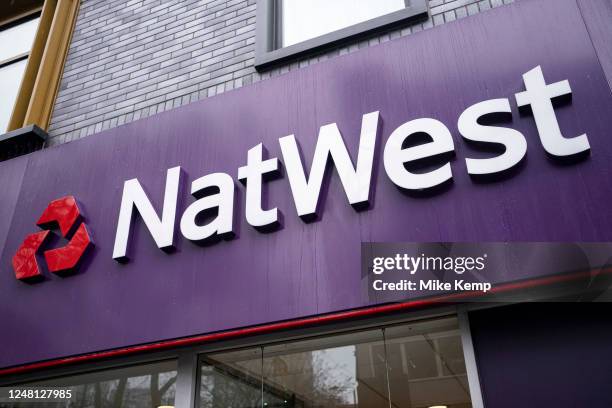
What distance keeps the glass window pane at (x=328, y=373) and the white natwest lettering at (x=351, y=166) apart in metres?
0.87

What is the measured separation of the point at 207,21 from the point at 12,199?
2455 mm

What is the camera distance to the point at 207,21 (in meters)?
5.33

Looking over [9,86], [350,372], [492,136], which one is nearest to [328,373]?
[350,372]

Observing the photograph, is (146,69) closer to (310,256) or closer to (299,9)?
(299,9)

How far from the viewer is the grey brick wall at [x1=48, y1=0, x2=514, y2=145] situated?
191 inches

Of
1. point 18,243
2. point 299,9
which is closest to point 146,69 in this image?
point 299,9

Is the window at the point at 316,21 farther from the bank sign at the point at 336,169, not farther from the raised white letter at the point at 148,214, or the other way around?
the raised white letter at the point at 148,214

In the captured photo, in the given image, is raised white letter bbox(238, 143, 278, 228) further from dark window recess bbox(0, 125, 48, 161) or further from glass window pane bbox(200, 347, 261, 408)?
dark window recess bbox(0, 125, 48, 161)

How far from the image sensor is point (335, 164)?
364cm

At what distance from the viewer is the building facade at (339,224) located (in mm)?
2980

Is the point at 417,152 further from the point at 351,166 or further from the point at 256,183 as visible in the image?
the point at 256,183

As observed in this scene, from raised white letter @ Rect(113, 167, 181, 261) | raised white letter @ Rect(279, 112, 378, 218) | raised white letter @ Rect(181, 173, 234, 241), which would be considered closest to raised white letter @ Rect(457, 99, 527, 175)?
raised white letter @ Rect(279, 112, 378, 218)

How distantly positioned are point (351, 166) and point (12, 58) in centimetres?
528

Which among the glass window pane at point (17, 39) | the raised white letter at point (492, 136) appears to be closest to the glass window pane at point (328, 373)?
the raised white letter at point (492, 136)
